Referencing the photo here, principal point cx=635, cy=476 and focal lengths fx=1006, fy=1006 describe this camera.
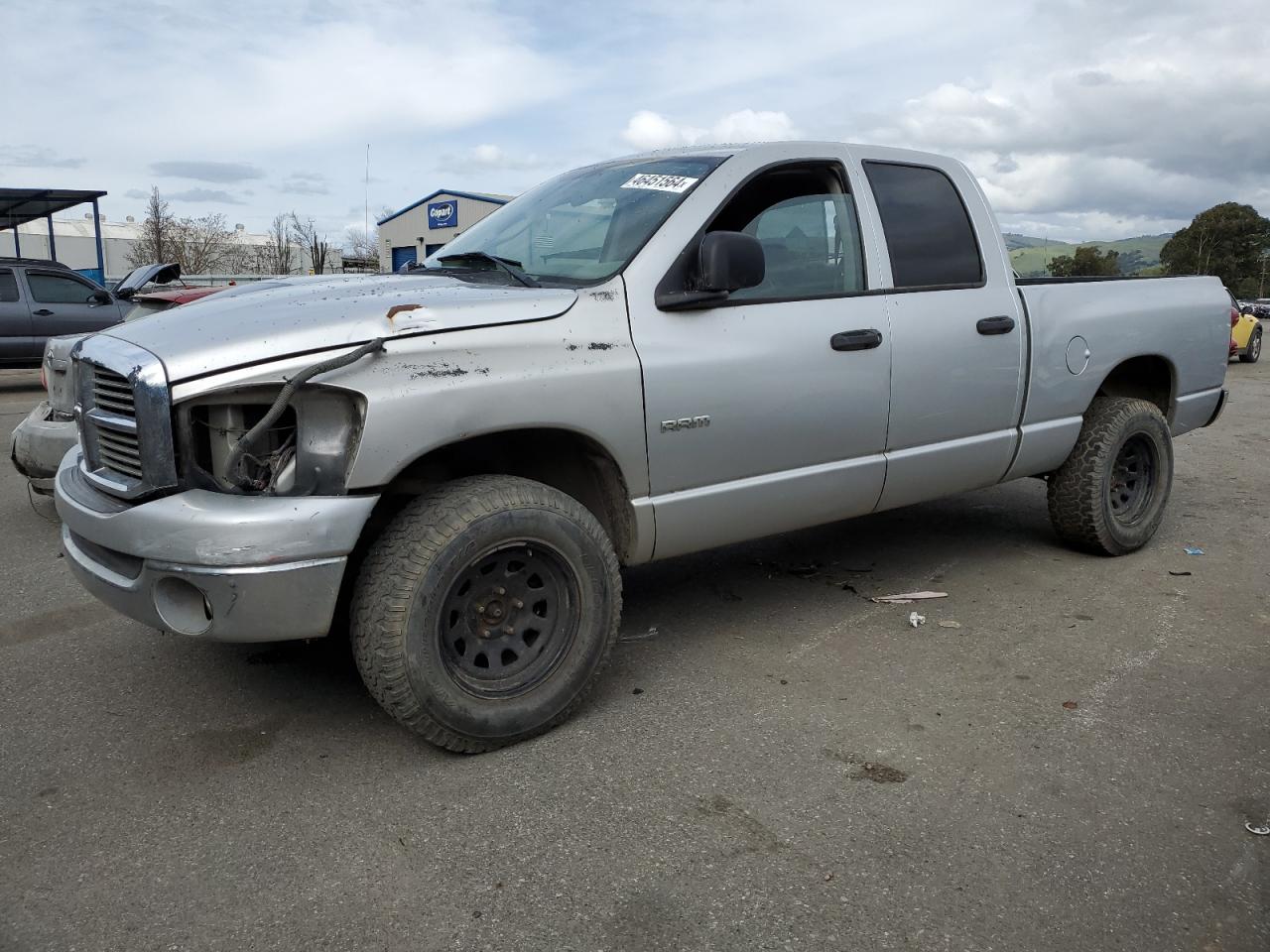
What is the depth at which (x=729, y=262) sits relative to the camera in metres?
3.29

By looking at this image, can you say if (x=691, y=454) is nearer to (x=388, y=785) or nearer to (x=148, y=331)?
(x=388, y=785)

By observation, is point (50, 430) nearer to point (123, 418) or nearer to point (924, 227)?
point (123, 418)

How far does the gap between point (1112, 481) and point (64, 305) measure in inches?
544

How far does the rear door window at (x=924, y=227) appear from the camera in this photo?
4.19m

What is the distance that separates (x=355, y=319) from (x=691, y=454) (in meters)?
1.22

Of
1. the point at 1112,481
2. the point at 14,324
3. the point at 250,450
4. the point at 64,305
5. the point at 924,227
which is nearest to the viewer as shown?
the point at 250,450

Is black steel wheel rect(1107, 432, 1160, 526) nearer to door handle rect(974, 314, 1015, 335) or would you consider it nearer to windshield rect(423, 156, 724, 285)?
door handle rect(974, 314, 1015, 335)

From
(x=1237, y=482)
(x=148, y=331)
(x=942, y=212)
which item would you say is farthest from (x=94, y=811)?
(x=1237, y=482)

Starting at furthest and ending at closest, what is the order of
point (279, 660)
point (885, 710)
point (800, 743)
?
point (279, 660) → point (885, 710) → point (800, 743)

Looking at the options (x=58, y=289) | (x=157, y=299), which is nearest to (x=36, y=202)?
(x=58, y=289)

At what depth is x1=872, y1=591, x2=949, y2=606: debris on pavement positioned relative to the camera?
455cm

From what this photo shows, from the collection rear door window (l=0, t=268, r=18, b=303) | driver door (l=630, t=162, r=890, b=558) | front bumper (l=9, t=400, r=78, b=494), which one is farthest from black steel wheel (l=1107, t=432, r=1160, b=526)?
rear door window (l=0, t=268, r=18, b=303)

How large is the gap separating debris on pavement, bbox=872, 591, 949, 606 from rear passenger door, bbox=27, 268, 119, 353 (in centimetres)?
1265

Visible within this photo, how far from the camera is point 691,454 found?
3.48 meters
